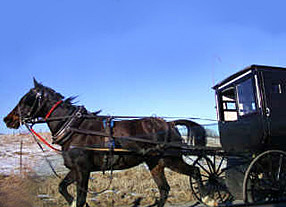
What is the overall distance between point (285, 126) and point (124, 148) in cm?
292

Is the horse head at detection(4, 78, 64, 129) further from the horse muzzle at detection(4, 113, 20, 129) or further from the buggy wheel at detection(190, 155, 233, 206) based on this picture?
the buggy wheel at detection(190, 155, 233, 206)

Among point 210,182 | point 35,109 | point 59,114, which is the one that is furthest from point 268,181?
point 35,109

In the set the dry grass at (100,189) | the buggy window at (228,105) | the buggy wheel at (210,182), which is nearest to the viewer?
the dry grass at (100,189)

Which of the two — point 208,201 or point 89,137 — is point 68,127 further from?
point 208,201

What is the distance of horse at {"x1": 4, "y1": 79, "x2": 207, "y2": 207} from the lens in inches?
163

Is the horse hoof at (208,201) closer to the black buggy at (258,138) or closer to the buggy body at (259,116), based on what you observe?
the black buggy at (258,138)

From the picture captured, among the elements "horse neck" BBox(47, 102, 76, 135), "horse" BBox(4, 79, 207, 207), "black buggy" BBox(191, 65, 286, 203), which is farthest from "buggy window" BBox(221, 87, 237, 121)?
"horse neck" BBox(47, 102, 76, 135)

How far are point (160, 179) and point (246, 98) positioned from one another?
231 cm

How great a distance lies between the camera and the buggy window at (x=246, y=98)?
16.0 ft

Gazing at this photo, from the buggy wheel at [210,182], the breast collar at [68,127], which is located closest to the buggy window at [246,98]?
the buggy wheel at [210,182]

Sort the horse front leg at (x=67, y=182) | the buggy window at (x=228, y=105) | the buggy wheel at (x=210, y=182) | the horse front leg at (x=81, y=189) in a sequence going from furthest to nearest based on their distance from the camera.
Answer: the buggy window at (x=228, y=105) → the buggy wheel at (x=210, y=182) → the horse front leg at (x=67, y=182) → the horse front leg at (x=81, y=189)

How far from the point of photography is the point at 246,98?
16.6 feet

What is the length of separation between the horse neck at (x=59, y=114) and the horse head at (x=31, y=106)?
15cm

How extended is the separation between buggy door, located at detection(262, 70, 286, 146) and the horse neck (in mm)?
3521
